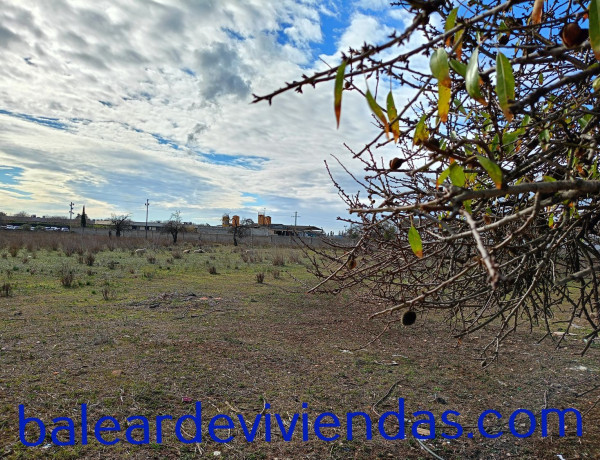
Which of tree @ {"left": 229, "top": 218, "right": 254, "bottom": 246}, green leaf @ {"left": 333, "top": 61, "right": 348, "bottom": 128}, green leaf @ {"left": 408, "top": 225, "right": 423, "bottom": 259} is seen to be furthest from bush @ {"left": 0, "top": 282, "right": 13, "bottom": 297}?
tree @ {"left": 229, "top": 218, "right": 254, "bottom": 246}

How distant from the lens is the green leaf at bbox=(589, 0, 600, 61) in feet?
2.84

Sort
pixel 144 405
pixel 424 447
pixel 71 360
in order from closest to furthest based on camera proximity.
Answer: pixel 424 447
pixel 144 405
pixel 71 360

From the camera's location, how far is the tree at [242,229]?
41906 millimetres

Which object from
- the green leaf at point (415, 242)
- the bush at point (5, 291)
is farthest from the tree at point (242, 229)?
the green leaf at point (415, 242)

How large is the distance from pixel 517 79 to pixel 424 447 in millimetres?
2949

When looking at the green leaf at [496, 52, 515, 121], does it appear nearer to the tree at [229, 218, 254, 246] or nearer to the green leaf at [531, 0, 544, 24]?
the green leaf at [531, 0, 544, 24]

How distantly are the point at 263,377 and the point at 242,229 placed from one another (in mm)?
38745

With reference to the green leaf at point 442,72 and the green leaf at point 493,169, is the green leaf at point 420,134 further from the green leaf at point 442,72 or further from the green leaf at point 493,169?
the green leaf at point 493,169

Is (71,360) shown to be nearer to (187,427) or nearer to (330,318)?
(187,427)

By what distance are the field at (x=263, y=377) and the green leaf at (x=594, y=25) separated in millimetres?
2890

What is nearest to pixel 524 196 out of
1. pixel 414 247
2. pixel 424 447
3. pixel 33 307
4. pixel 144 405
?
pixel 414 247

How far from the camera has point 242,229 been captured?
4306 cm

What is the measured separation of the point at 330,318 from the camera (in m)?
8.53

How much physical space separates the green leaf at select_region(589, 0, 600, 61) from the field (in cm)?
289
